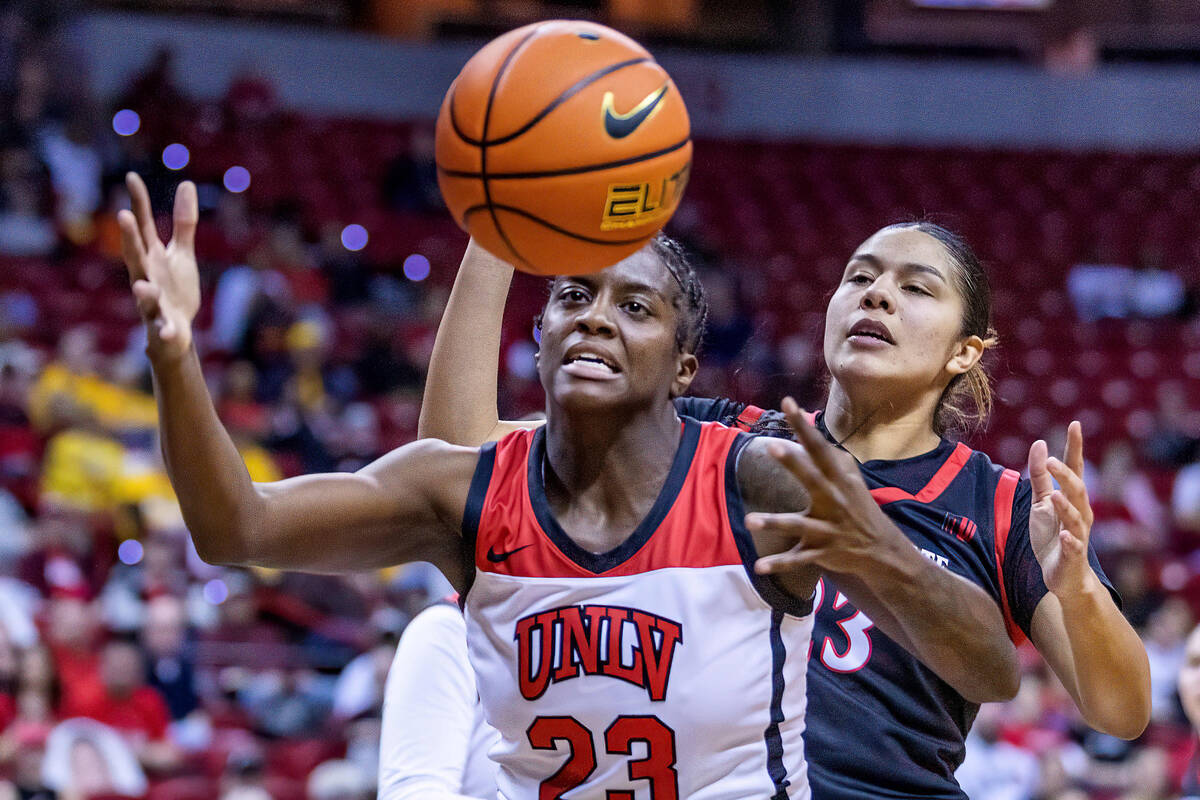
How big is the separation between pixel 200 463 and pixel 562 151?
799 millimetres

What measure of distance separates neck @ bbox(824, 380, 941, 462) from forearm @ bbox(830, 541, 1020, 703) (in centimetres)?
79

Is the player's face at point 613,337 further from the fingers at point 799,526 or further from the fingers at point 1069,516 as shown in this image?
the fingers at point 1069,516

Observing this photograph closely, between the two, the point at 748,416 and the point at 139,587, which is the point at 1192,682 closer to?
the point at 748,416

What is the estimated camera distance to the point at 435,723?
10.6 ft

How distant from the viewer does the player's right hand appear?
2.13 metres

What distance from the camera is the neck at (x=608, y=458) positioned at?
246 centimetres

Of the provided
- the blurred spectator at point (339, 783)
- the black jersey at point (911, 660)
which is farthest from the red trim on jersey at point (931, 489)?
the blurred spectator at point (339, 783)

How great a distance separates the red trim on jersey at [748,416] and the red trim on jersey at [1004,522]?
1.72 ft

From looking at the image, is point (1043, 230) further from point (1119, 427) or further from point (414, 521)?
point (414, 521)

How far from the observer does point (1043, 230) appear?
48.2 ft

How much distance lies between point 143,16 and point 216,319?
222 inches

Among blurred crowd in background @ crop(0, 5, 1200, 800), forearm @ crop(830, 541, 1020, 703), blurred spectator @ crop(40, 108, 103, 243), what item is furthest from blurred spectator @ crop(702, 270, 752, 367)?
forearm @ crop(830, 541, 1020, 703)

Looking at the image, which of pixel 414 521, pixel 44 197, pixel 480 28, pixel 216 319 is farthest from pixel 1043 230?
pixel 414 521

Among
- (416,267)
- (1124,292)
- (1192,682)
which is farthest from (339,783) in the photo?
(1124,292)
